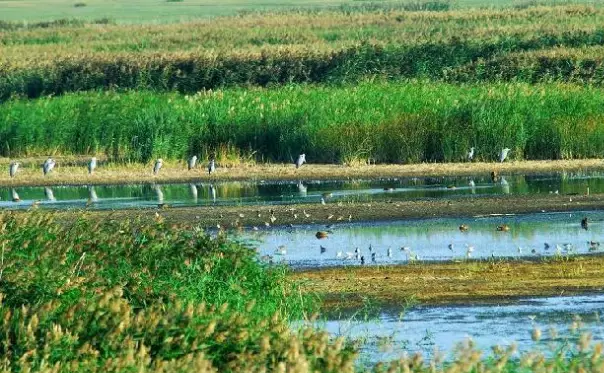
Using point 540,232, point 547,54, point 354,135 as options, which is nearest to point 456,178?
point 354,135

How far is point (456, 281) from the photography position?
17328 mm

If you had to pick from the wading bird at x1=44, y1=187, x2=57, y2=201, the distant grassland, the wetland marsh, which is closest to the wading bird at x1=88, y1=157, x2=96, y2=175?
the wetland marsh

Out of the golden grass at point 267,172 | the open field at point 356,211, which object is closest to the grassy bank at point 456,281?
the open field at point 356,211

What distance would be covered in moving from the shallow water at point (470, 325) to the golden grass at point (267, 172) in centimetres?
1524

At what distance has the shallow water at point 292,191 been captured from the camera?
27672 mm

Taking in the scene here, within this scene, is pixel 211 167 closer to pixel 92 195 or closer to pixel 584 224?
pixel 92 195

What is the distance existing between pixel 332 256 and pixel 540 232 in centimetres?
344

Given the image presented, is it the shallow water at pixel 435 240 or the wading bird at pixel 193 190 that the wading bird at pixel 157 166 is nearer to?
the wading bird at pixel 193 190

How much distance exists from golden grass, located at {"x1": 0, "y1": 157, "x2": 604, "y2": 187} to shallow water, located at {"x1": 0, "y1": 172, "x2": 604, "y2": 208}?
0.40 meters

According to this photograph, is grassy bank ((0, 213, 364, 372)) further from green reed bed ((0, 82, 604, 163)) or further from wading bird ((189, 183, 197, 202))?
green reed bed ((0, 82, 604, 163))

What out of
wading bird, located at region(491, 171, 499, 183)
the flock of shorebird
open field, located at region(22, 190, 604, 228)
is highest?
the flock of shorebird

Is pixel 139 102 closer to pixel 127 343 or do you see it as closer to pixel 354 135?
pixel 354 135

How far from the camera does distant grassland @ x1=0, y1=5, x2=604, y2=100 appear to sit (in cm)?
4450

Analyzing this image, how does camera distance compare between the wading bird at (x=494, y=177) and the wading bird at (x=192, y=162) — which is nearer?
the wading bird at (x=494, y=177)
